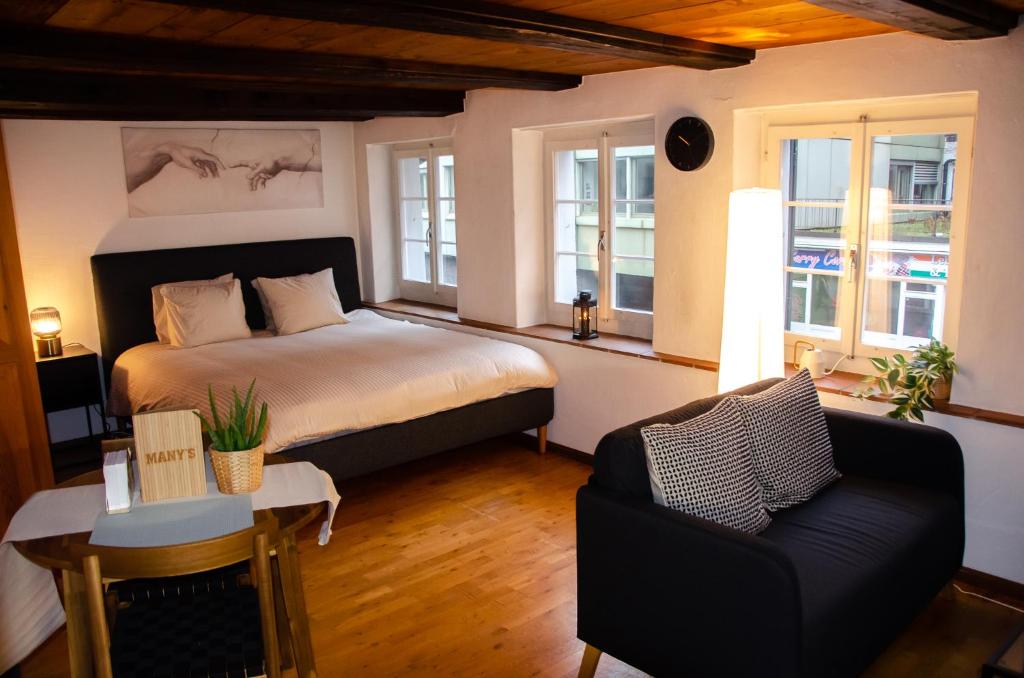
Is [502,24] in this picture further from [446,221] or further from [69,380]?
[69,380]

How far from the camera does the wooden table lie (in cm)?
216

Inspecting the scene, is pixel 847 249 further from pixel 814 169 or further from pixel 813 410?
pixel 813 410

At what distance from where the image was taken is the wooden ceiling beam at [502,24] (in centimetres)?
234

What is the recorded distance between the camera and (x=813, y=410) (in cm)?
309

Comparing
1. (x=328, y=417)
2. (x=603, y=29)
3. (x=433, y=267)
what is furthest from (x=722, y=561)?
(x=433, y=267)

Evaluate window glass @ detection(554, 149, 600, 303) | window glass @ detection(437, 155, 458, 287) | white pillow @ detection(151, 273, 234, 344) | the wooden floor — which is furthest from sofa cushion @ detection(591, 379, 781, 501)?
white pillow @ detection(151, 273, 234, 344)

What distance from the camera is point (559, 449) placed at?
492cm

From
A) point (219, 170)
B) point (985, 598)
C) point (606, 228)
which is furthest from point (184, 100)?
point (985, 598)

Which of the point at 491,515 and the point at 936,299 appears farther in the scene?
the point at 491,515

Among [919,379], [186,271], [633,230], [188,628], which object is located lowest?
[188,628]

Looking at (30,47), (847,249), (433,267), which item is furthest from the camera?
(433,267)

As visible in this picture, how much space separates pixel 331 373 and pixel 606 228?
5.57 ft

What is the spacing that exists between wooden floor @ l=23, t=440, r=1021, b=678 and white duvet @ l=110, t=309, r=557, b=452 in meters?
0.47

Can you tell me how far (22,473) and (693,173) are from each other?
319 cm
